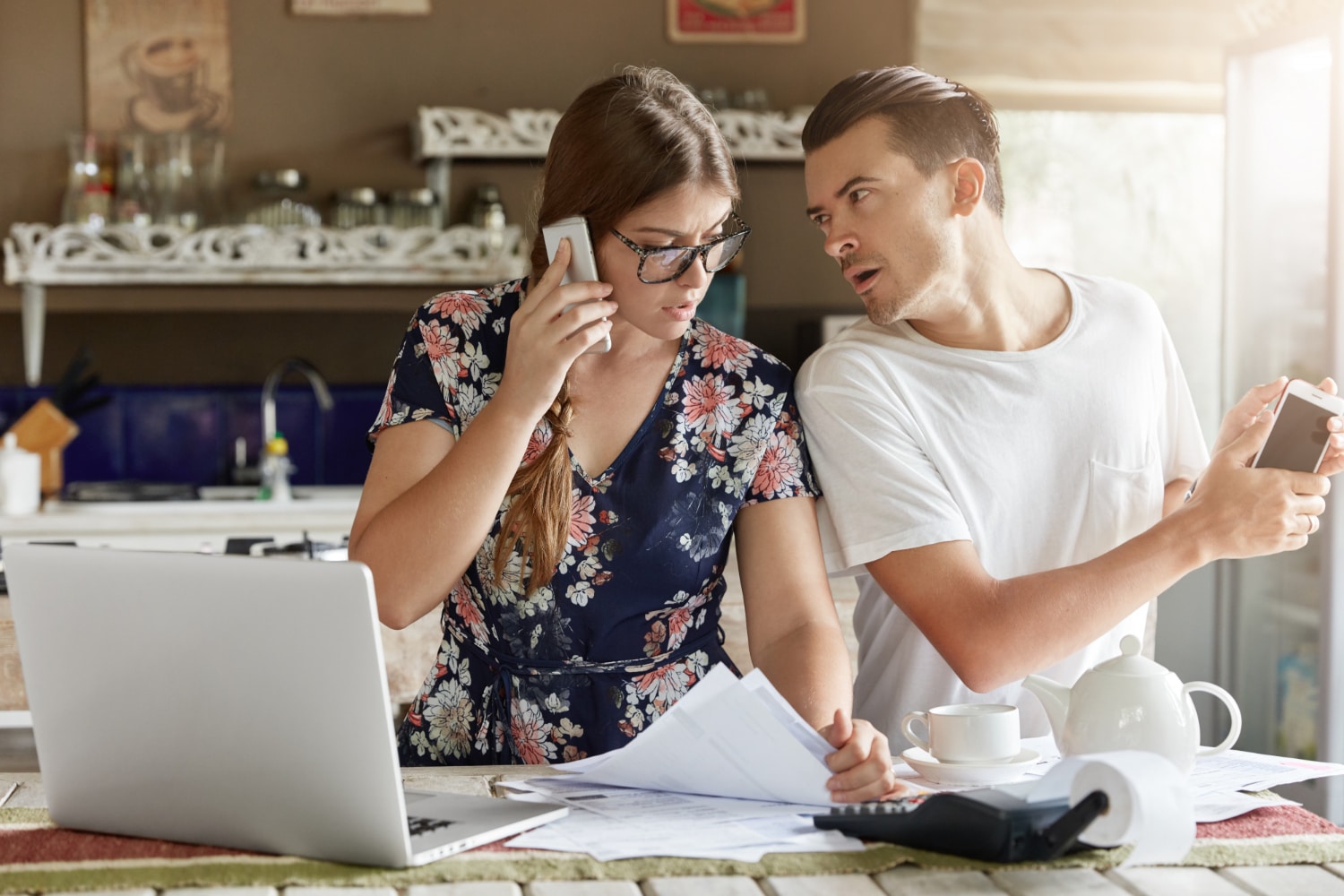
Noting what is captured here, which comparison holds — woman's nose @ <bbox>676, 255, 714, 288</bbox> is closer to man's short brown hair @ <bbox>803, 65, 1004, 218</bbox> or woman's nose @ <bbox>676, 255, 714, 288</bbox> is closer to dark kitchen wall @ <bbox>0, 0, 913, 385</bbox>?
man's short brown hair @ <bbox>803, 65, 1004, 218</bbox>

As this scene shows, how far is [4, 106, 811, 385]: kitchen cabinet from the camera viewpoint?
132 inches

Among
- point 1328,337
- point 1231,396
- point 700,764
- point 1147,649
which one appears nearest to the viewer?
point 700,764

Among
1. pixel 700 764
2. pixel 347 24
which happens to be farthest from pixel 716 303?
pixel 700 764

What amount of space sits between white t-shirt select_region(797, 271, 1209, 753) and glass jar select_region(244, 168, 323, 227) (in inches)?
89.5

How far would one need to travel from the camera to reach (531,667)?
141 centimetres

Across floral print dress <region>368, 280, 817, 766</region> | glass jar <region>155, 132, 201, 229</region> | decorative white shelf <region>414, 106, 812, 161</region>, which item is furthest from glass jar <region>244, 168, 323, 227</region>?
floral print dress <region>368, 280, 817, 766</region>

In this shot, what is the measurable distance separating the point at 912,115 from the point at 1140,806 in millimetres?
863

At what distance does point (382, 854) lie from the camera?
898mm

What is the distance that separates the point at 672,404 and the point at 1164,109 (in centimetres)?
278

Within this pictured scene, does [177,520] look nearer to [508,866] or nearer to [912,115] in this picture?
[912,115]

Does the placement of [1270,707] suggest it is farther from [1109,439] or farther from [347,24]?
[347,24]

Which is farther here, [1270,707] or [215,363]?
[215,363]

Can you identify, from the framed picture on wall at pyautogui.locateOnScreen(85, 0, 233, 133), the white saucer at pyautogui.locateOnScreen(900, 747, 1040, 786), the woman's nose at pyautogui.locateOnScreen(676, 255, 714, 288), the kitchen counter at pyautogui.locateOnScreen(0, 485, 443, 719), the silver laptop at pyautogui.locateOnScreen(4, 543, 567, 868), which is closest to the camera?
the silver laptop at pyautogui.locateOnScreen(4, 543, 567, 868)

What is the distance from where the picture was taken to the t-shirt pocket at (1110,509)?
1501 millimetres
